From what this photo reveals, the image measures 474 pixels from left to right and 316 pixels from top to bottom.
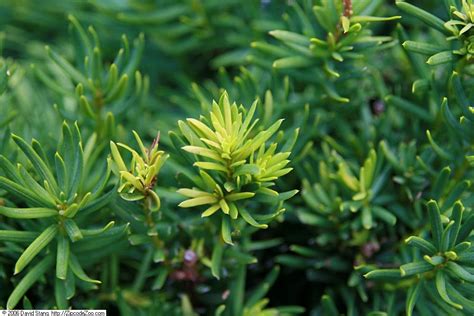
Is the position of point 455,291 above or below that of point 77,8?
below

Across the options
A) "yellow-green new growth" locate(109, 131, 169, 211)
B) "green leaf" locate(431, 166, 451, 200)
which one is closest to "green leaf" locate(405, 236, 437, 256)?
"green leaf" locate(431, 166, 451, 200)

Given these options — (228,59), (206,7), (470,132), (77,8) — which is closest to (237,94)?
(228,59)

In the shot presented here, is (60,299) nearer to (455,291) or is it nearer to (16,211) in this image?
(16,211)

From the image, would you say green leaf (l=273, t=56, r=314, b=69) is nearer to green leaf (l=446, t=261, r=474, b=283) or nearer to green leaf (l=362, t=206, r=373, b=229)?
green leaf (l=362, t=206, r=373, b=229)

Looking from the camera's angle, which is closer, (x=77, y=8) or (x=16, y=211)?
(x=16, y=211)

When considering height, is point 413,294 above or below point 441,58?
below

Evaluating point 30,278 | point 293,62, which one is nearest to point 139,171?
point 30,278

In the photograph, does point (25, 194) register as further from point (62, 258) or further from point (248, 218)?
point (248, 218)
